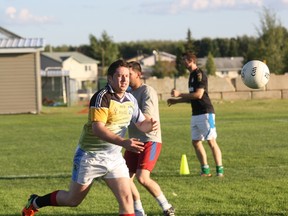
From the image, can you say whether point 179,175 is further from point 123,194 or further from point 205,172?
point 123,194

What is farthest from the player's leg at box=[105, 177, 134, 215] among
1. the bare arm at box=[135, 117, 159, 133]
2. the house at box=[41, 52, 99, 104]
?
the house at box=[41, 52, 99, 104]

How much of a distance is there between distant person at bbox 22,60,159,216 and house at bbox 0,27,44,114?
28.3m

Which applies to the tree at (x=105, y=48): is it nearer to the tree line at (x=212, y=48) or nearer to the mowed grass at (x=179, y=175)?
the tree line at (x=212, y=48)

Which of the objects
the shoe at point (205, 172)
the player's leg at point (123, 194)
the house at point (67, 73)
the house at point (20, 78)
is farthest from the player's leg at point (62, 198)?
the house at point (67, 73)

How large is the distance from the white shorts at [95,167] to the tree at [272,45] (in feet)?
194

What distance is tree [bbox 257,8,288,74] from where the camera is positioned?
65.8 metres

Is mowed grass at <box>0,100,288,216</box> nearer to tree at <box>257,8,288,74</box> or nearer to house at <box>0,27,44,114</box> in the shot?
house at <box>0,27,44,114</box>

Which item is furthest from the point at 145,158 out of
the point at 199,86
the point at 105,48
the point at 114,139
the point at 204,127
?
the point at 105,48

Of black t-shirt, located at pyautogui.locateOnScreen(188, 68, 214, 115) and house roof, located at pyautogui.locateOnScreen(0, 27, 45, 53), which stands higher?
house roof, located at pyautogui.locateOnScreen(0, 27, 45, 53)

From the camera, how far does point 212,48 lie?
138m

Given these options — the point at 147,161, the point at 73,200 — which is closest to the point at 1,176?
the point at 147,161

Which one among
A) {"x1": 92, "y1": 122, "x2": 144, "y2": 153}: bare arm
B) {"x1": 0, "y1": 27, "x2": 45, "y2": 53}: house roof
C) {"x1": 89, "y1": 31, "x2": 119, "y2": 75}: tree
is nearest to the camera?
{"x1": 92, "y1": 122, "x2": 144, "y2": 153}: bare arm

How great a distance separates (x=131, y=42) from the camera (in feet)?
479

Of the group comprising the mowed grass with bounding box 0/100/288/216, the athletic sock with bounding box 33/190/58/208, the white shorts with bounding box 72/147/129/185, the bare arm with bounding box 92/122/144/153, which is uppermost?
the bare arm with bounding box 92/122/144/153
